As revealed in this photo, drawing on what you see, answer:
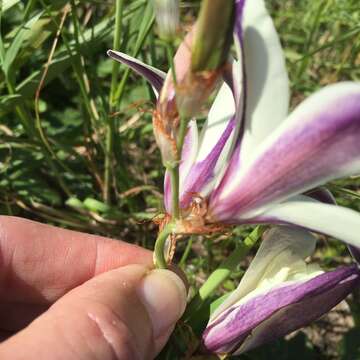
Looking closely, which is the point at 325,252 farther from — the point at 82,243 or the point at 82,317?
the point at 82,317

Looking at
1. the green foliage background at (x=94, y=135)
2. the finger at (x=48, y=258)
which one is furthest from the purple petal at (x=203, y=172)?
the green foliage background at (x=94, y=135)

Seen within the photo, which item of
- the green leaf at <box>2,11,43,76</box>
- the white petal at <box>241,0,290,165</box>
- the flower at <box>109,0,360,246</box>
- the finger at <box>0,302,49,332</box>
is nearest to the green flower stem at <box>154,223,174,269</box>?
A: the flower at <box>109,0,360,246</box>

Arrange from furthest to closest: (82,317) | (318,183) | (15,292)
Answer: (15,292)
(82,317)
(318,183)

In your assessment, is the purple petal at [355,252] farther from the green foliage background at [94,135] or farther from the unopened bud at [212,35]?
the green foliage background at [94,135]

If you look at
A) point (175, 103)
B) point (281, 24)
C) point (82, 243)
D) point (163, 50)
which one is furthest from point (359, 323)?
point (281, 24)

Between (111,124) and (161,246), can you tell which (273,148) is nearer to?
(161,246)

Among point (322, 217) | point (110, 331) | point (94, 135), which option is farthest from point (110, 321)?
point (94, 135)
